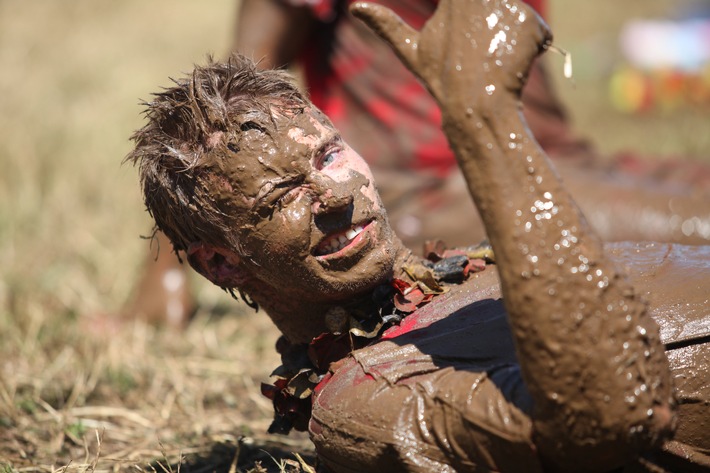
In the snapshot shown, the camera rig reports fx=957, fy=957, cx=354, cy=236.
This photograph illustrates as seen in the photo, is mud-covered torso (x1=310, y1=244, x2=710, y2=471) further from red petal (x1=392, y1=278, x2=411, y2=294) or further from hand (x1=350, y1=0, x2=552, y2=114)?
hand (x1=350, y1=0, x2=552, y2=114)

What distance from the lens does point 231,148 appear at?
2.51 metres

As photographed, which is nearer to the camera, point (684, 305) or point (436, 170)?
point (684, 305)

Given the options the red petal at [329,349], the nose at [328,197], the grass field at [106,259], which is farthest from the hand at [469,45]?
the grass field at [106,259]

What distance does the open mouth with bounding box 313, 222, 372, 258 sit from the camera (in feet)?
8.43

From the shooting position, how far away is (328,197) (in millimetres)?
2520

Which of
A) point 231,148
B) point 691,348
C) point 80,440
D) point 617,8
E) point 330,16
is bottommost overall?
point 80,440

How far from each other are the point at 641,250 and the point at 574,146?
8.66 feet

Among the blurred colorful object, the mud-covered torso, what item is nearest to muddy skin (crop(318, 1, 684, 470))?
the mud-covered torso

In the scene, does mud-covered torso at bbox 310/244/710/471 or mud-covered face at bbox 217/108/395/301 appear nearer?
mud-covered torso at bbox 310/244/710/471

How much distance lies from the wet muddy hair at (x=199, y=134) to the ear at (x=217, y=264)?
32 millimetres

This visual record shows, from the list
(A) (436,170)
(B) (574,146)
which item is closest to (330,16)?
(A) (436,170)

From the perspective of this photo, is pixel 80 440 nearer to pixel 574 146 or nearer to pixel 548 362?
pixel 548 362

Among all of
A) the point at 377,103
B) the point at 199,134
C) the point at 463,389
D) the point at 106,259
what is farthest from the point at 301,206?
the point at 106,259

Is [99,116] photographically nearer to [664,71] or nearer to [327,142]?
[664,71]
